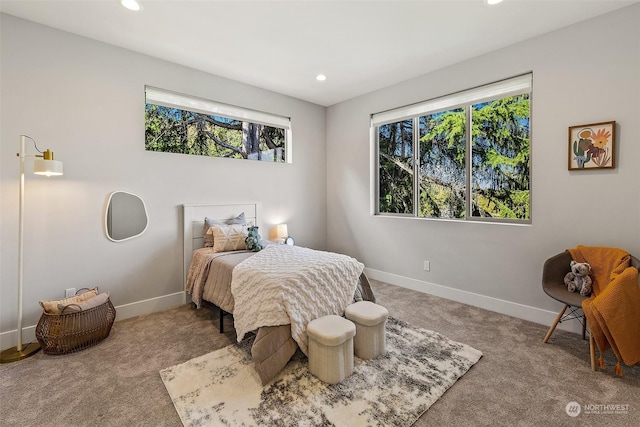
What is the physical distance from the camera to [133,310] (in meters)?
3.08

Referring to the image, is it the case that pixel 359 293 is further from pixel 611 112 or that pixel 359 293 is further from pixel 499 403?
pixel 611 112

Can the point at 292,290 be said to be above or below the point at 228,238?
below

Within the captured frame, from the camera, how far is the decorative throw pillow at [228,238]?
126 inches

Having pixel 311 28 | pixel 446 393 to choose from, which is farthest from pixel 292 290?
pixel 311 28

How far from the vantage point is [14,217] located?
2.50m

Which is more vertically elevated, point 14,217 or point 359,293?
point 14,217

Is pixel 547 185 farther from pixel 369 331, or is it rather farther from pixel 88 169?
pixel 88 169

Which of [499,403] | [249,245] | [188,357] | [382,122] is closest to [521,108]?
[382,122]

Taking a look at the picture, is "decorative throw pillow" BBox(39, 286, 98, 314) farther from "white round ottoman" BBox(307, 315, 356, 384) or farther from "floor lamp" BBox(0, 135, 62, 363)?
"white round ottoman" BBox(307, 315, 356, 384)

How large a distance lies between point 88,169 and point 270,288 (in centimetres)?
226

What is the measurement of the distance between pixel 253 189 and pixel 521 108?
3.32 m

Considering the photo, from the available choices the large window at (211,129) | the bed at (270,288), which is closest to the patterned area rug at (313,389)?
the bed at (270,288)

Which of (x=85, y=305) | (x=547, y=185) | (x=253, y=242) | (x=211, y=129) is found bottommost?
(x=85, y=305)

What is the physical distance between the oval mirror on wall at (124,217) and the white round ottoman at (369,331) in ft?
7.95
